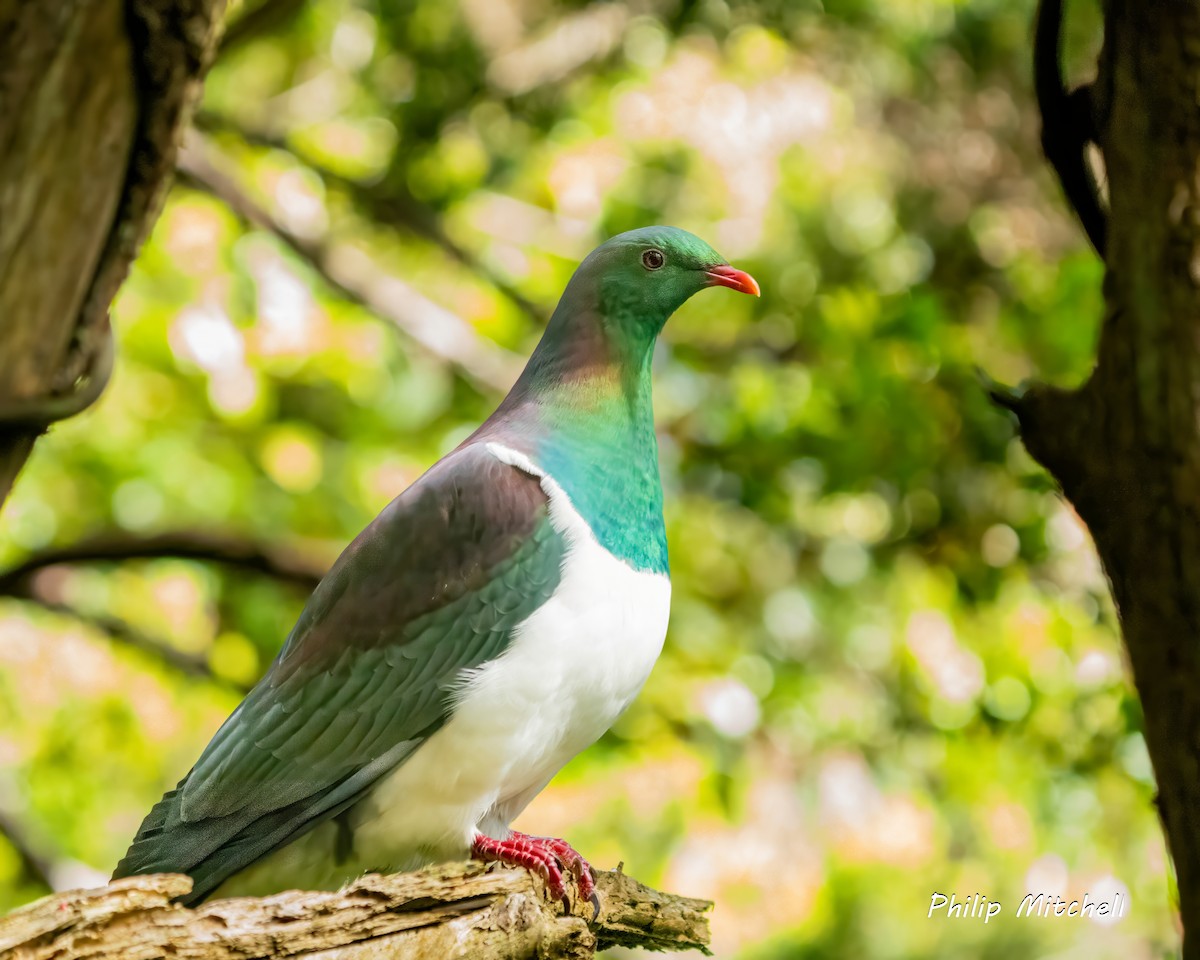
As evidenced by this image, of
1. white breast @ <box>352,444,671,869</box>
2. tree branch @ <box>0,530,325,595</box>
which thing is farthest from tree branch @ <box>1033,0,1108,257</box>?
tree branch @ <box>0,530,325,595</box>

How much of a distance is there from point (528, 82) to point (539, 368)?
3452 mm

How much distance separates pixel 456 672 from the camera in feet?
7.29

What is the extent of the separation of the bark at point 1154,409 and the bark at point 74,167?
1.44m

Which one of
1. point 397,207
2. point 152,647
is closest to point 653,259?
point 152,647

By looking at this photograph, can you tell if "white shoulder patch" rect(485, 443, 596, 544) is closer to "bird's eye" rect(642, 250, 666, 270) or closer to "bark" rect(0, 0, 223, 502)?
"bird's eye" rect(642, 250, 666, 270)

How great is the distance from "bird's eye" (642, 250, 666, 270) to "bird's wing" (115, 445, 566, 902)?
0.46 metres

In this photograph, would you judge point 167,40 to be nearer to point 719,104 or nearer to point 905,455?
point 905,455

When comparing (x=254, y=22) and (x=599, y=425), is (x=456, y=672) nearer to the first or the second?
(x=599, y=425)

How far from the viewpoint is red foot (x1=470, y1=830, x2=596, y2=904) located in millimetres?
2201

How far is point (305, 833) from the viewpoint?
2250 millimetres

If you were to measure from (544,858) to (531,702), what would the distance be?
0.26m

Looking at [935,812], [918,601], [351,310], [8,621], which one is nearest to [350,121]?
[351,310]

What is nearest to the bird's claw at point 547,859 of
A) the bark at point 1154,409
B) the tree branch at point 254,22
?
the bark at point 1154,409

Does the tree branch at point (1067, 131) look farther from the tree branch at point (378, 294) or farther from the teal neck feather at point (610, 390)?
the tree branch at point (378, 294)
